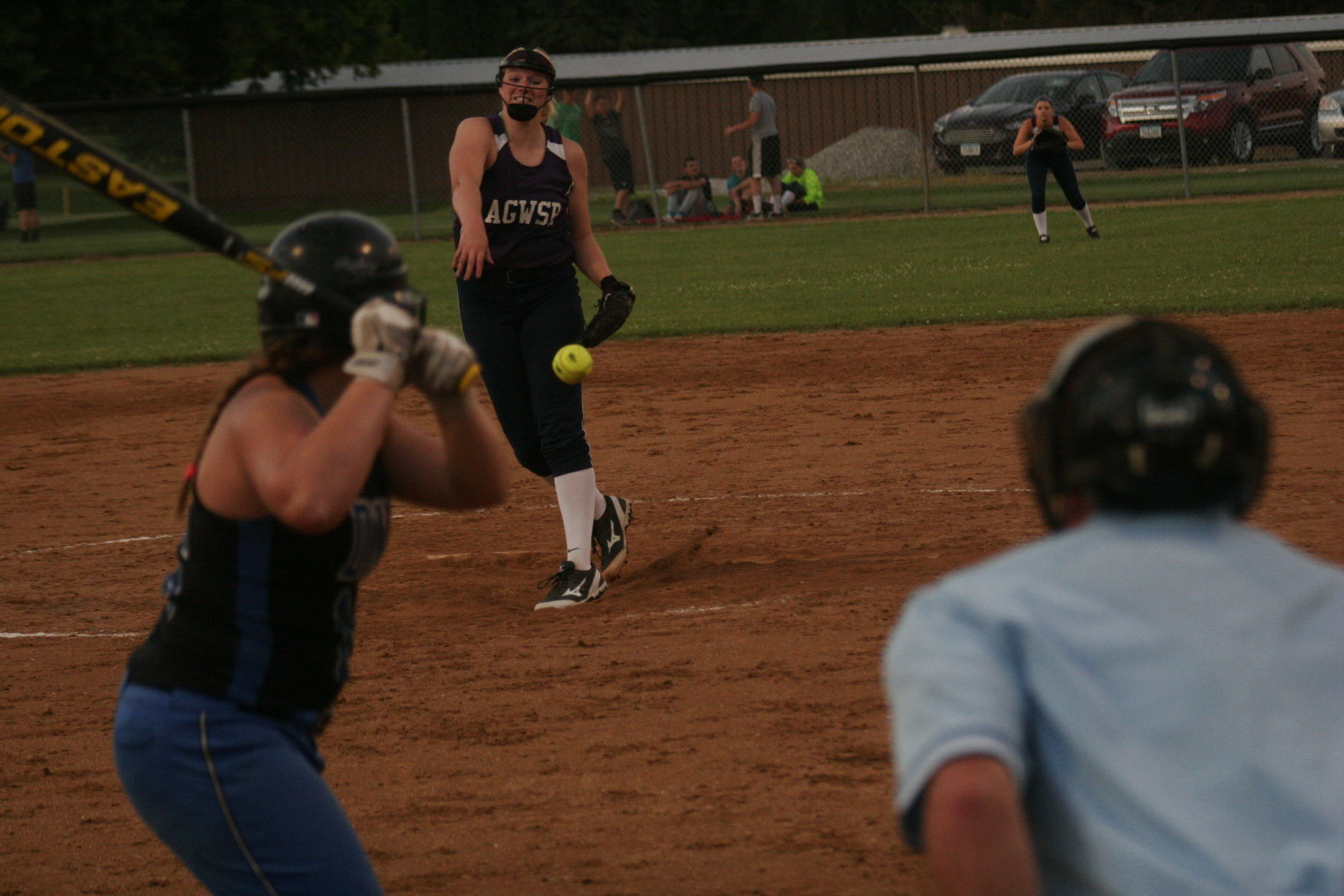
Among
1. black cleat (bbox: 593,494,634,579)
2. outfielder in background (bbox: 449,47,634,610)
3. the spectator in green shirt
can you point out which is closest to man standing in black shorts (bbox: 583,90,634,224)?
the spectator in green shirt

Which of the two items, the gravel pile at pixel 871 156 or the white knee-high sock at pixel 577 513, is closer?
the white knee-high sock at pixel 577 513

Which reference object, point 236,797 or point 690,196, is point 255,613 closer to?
point 236,797

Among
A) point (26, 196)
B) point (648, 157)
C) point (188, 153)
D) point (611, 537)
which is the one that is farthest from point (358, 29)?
point (611, 537)

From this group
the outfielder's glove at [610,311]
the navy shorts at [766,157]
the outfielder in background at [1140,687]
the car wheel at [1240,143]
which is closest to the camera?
the outfielder in background at [1140,687]

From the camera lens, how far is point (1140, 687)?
162 cm

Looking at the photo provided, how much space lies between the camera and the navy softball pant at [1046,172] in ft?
65.6

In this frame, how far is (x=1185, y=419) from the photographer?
1.64 m

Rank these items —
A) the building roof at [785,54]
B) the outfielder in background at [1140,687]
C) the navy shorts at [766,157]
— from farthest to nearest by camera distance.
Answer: the building roof at [785,54], the navy shorts at [766,157], the outfielder in background at [1140,687]

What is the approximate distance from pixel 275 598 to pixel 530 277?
14.6 ft

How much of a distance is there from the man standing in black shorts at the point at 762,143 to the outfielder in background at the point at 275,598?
22.9 metres

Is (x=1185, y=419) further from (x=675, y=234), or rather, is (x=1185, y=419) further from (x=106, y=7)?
(x=106, y=7)

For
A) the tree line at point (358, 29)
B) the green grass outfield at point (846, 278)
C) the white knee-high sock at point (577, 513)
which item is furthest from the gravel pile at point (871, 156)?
the white knee-high sock at point (577, 513)

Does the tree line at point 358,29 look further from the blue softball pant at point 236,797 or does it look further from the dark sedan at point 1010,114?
the blue softball pant at point 236,797

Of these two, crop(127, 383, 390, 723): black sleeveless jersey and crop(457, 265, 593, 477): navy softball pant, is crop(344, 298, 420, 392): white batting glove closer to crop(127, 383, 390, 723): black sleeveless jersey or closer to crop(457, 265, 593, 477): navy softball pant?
crop(127, 383, 390, 723): black sleeveless jersey
